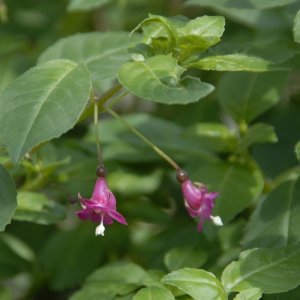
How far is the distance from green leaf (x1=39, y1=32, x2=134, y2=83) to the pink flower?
0.26 metres

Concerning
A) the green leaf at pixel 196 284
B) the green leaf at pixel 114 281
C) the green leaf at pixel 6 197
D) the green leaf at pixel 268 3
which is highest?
the green leaf at pixel 268 3

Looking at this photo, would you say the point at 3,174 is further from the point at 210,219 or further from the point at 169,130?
the point at 169,130

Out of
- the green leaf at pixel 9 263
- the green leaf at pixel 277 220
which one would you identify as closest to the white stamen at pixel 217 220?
the green leaf at pixel 277 220

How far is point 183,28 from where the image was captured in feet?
4.62

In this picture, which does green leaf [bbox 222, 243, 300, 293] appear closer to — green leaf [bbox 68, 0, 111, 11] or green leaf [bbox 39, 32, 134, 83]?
green leaf [bbox 39, 32, 134, 83]

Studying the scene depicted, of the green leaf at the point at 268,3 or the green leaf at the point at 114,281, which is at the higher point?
the green leaf at the point at 268,3

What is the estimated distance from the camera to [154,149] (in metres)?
1.51

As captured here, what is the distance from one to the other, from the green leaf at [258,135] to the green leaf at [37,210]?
0.39 meters

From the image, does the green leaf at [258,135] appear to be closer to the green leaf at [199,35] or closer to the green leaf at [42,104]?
the green leaf at [199,35]

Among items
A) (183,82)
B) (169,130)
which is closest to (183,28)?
(183,82)

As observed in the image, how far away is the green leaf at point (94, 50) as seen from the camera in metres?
1.58

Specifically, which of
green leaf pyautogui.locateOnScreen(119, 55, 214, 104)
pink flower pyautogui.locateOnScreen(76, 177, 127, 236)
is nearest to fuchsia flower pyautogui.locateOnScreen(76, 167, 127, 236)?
pink flower pyautogui.locateOnScreen(76, 177, 127, 236)

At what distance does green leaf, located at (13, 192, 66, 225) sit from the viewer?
163 centimetres

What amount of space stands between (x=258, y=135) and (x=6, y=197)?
0.55 m
